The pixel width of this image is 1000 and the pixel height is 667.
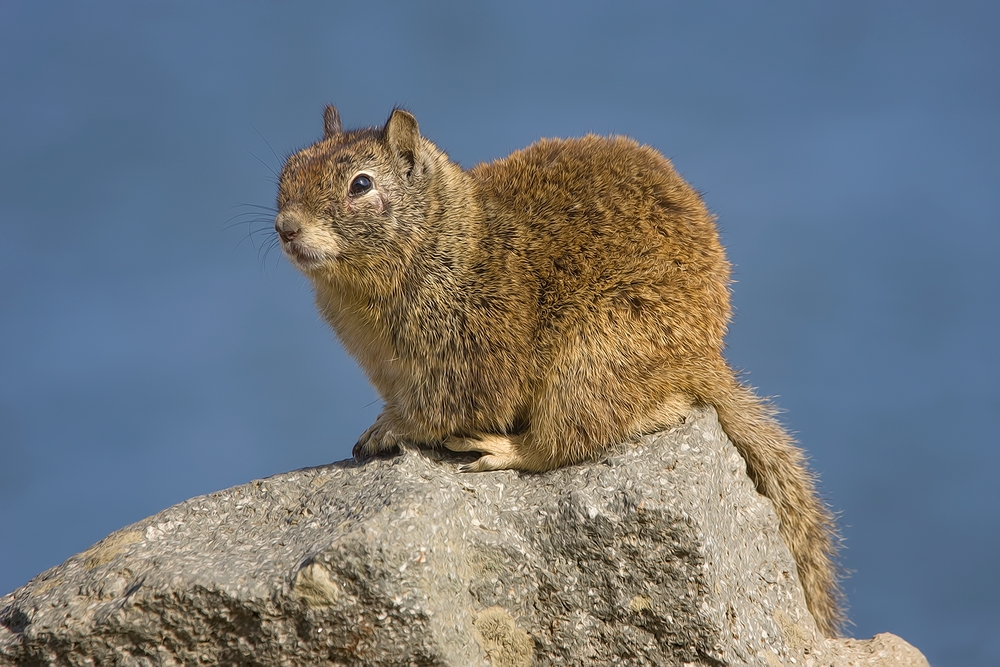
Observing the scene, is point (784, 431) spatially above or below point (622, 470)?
above

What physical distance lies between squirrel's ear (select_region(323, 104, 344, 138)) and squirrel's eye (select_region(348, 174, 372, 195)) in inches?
36.2

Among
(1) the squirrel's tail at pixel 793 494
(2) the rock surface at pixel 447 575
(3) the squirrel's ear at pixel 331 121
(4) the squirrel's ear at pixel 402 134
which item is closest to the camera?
(2) the rock surface at pixel 447 575

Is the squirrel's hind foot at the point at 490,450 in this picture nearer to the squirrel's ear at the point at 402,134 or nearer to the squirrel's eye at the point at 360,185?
the squirrel's eye at the point at 360,185

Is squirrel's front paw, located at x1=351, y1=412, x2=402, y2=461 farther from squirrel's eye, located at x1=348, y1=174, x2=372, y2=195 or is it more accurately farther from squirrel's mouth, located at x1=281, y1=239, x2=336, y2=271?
squirrel's eye, located at x1=348, y1=174, x2=372, y2=195

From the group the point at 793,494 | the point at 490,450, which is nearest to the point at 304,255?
the point at 490,450

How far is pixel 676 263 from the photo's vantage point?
646 centimetres

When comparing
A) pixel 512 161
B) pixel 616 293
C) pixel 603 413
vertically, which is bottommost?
pixel 603 413

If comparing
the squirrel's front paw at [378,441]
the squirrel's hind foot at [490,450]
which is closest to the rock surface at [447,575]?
the squirrel's hind foot at [490,450]

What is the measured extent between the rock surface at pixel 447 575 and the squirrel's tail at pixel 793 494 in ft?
0.88

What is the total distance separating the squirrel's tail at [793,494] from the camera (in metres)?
6.73

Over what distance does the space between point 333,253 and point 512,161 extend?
1734mm

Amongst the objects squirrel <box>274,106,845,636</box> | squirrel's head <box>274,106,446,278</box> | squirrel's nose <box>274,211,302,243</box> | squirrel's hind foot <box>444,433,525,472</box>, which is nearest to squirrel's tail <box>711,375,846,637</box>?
squirrel <box>274,106,845,636</box>

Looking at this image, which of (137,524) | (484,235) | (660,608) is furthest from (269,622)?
(484,235)

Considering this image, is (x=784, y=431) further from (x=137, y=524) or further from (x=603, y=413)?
(x=137, y=524)
